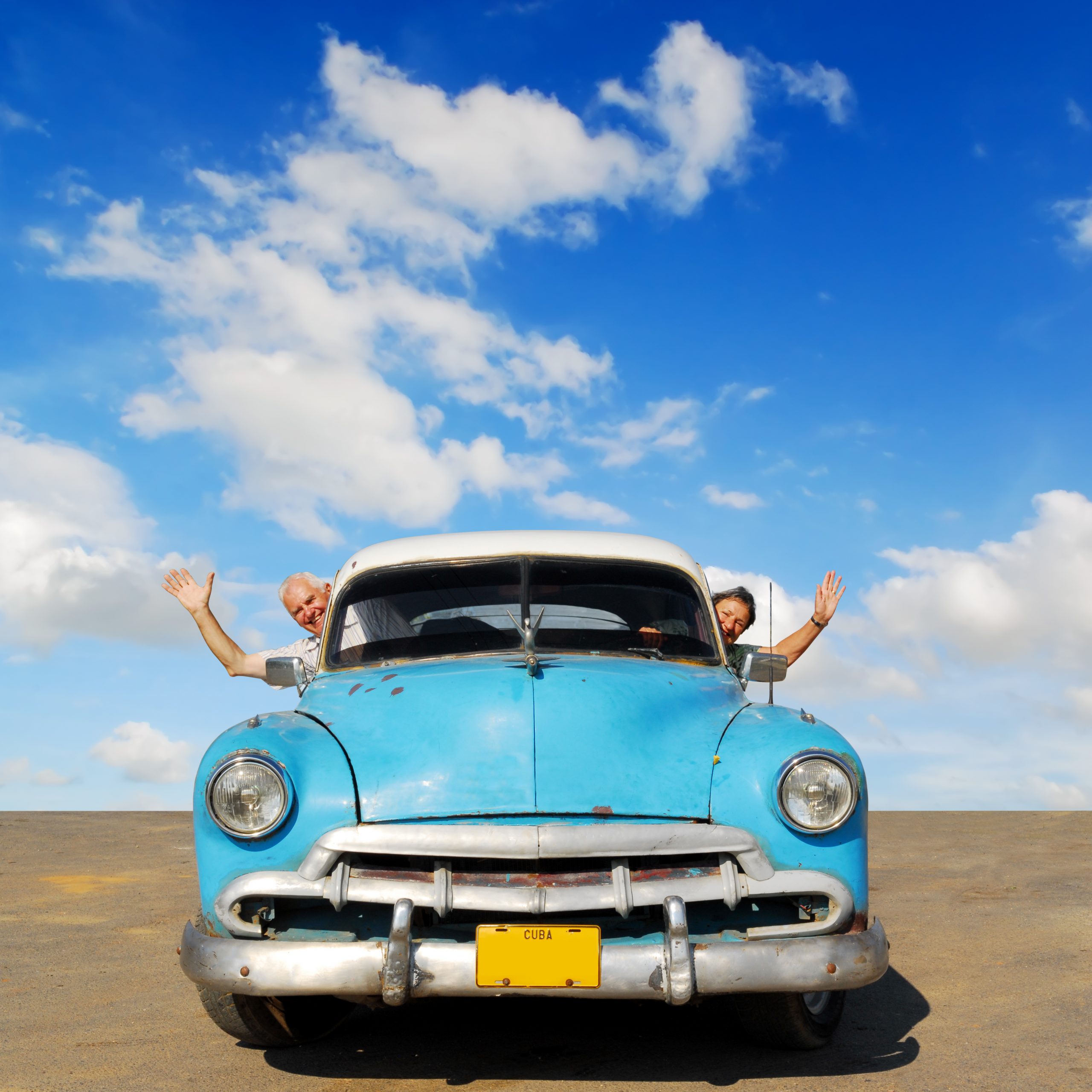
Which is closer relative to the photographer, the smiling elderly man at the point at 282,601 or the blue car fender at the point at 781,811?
the blue car fender at the point at 781,811

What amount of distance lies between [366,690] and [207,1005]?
136cm

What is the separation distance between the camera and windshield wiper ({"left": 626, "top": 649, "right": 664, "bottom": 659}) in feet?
15.6

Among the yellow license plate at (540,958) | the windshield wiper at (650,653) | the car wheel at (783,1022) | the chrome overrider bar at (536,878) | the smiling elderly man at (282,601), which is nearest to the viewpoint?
the yellow license plate at (540,958)

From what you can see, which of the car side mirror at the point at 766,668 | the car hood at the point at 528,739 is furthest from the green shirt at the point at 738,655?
the car hood at the point at 528,739

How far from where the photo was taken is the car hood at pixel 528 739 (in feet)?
11.8

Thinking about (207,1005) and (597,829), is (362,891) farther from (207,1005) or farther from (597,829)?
(207,1005)

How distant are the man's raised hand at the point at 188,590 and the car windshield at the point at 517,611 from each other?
2324 millimetres

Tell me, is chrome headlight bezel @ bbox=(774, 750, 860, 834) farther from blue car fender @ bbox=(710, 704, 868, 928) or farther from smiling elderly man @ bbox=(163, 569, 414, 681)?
smiling elderly man @ bbox=(163, 569, 414, 681)

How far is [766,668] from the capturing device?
504 cm

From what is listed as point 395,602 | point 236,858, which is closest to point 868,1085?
point 236,858

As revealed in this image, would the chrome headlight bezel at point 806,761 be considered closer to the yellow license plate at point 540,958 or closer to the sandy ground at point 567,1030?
the yellow license plate at point 540,958

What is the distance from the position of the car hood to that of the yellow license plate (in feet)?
1.44

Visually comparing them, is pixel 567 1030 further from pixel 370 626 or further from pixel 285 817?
pixel 370 626

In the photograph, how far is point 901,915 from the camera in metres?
7.50
